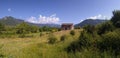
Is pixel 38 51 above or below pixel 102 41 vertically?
below

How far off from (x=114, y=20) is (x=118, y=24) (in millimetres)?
1182

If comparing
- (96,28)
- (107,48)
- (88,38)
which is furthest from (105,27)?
(107,48)

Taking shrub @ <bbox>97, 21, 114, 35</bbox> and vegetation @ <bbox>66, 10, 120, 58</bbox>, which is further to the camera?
shrub @ <bbox>97, 21, 114, 35</bbox>

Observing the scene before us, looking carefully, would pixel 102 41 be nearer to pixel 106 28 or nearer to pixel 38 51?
pixel 106 28

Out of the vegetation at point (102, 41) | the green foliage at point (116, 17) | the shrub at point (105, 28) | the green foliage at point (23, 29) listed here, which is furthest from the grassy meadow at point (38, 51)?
the green foliage at point (23, 29)

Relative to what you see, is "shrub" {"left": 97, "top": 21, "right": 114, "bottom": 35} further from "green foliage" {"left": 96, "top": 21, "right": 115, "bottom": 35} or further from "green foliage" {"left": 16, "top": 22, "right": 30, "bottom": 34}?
"green foliage" {"left": 16, "top": 22, "right": 30, "bottom": 34}

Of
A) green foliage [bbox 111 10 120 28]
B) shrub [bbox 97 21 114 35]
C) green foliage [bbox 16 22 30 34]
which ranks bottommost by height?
green foliage [bbox 16 22 30 34]

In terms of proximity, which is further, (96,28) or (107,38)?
(96,28)

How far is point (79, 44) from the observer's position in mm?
12766

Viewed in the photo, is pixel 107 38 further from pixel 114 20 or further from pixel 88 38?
pixel 114 20

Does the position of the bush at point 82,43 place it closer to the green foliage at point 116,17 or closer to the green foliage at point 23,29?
the green foliage at point 116,17

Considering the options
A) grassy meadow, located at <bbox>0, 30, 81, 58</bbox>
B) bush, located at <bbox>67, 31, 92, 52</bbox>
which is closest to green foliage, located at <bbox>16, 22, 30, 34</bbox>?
grassy meadow, located at <bbox>0, 30, 81, 58</bbox>

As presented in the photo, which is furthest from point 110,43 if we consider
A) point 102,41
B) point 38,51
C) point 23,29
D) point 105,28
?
point 23,29

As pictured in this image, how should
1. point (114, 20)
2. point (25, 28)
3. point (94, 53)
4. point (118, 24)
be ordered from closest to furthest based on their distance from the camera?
point (94, 53) → point (118, 24) → point (114, 20) → point (25, 28)
